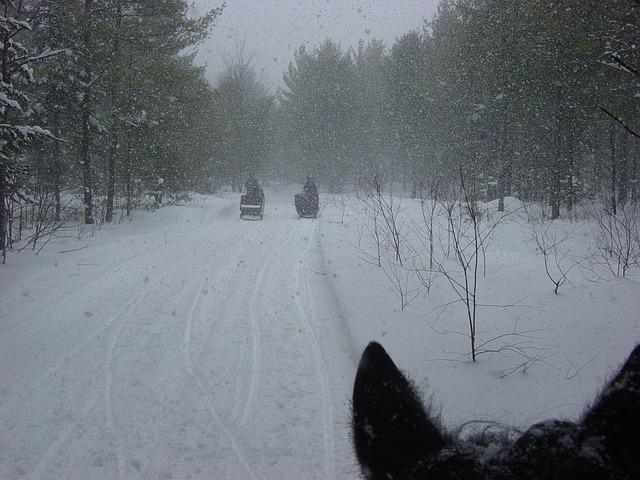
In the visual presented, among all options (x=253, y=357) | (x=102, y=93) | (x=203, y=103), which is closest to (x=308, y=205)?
(x=203, y=103)

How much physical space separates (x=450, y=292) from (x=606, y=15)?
42.6ft

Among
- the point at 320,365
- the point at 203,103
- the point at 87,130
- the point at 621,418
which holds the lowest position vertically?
the point at 320,365

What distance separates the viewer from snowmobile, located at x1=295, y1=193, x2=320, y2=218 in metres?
21.4

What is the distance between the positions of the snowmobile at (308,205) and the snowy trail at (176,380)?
41.9ft

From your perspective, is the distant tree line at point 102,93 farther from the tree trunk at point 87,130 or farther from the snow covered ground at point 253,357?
the snow covered ground at point 253,357

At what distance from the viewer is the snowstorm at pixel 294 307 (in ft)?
3.25

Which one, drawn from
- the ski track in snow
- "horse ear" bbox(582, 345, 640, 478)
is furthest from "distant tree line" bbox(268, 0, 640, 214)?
the ski track in snow

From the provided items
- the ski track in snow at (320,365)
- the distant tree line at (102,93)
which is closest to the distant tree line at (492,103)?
the ski track in snow at (320,365)

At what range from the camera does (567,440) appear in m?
0.60

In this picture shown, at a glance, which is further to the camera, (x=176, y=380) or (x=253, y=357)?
(x=253, y=357)

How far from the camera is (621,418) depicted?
2.04 ft

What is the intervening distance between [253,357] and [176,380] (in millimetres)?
1000

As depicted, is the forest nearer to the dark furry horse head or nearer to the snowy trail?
the snowy trail

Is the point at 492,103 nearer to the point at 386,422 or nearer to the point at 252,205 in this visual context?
the point at 252,205
